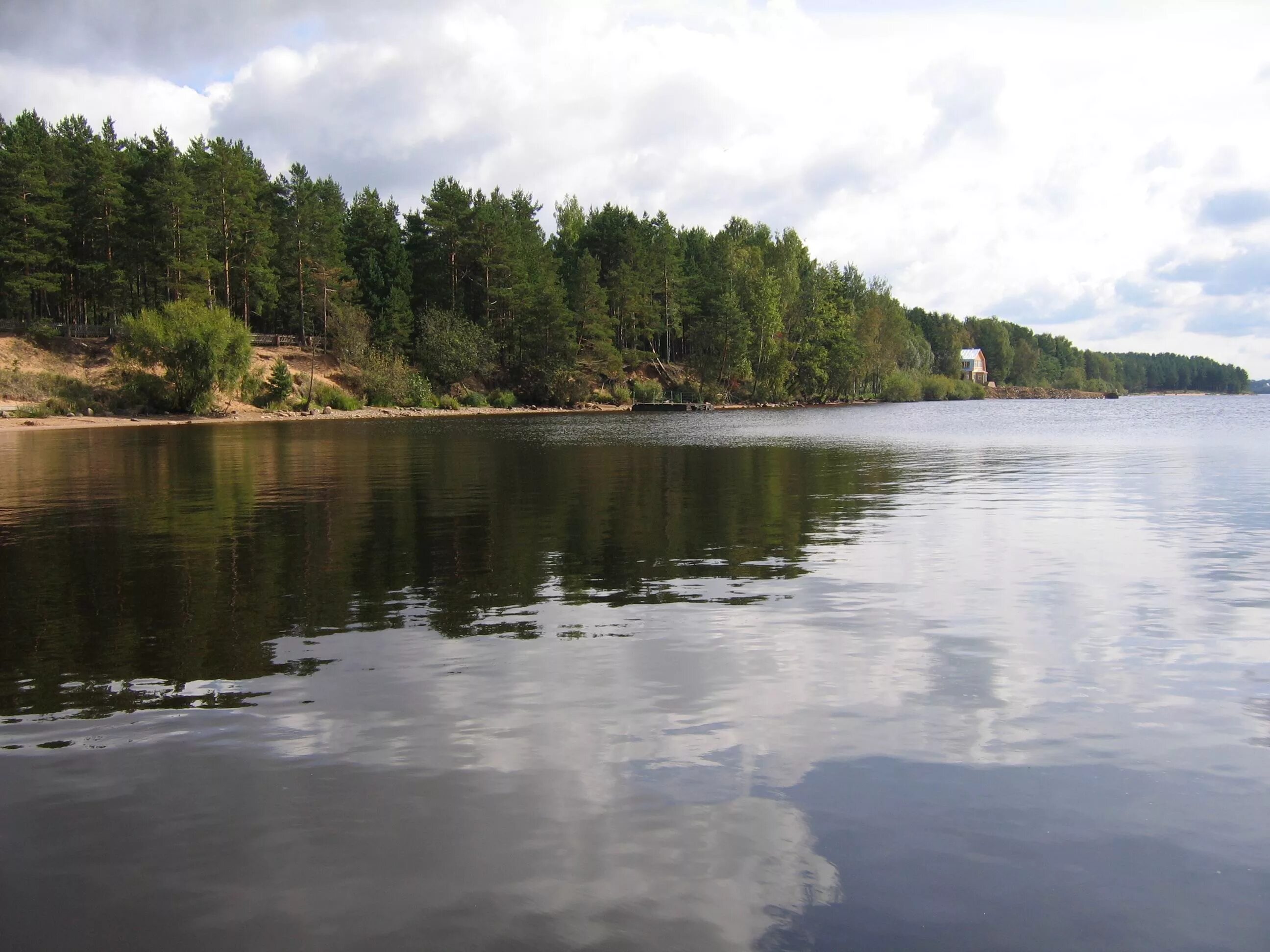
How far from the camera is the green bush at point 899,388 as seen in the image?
169m

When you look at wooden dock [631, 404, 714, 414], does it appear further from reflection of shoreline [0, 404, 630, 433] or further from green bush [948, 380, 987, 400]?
green bush [948, 380, 987, 400]

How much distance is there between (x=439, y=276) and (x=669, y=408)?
3397 centimetres

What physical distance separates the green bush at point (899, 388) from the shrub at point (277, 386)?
349 ft

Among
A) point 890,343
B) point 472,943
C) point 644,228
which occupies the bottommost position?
point 472,943

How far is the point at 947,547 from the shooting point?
1950 cm

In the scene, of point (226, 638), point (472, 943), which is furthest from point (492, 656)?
point (472, 943)

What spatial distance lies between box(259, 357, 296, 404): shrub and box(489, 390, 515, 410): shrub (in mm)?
27937

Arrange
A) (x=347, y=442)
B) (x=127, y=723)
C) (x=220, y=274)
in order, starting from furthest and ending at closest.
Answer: (x=220, y=274) → (x=347, y=442) → (x=127, y=723)

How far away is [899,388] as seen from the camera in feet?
557

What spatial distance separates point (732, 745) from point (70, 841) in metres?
5.24

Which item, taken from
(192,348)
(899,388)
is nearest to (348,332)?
(192,348)

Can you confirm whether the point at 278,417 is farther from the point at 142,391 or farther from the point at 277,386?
the point at 142,391

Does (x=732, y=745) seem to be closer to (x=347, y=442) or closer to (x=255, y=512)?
(x=255, y=512)

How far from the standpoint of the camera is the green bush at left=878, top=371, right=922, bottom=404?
554 feet
